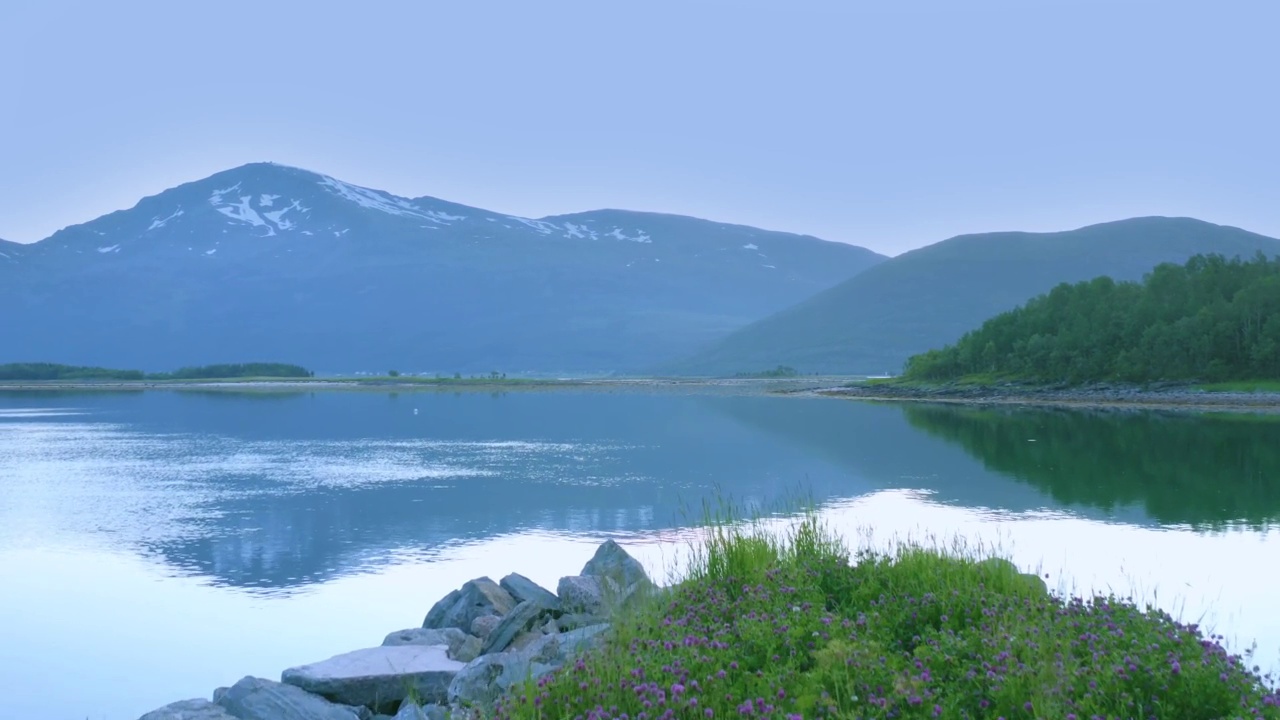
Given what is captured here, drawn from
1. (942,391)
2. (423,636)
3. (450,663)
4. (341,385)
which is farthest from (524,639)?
(341,385)

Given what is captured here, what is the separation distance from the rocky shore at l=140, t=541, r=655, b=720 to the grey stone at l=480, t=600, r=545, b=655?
0.05 ft

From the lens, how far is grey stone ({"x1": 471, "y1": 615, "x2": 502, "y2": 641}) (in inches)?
583

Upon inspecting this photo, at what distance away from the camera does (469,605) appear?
51.2ft

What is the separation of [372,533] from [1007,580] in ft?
58.9

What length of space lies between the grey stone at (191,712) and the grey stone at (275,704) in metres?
0.16

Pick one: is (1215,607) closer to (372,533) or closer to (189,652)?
(189,652)

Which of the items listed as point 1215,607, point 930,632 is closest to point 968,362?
point 1215,607

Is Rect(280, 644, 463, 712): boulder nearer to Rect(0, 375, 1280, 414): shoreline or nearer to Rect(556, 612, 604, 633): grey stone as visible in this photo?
Rect(556, 612, 604, 633): grey stone

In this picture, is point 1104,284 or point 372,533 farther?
point 1104,284

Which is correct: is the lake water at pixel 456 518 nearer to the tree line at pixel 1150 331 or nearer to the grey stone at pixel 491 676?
the grey stone at pixel 491 676

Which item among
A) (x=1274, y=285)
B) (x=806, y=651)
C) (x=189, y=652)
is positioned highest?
(x=1274, y=285)

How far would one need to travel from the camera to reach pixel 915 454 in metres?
45.2

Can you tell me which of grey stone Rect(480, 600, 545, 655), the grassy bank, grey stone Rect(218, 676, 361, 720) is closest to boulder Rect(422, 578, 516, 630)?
grey stone Rect(480, 600, 545, 655)

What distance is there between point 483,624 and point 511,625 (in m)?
1.12
